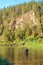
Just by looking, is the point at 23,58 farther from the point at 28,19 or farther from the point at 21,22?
the point at 28,19

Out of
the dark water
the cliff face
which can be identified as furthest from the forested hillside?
the dark water

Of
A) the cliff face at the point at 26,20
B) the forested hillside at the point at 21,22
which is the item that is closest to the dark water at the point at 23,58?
the forested hillside at the point at 21,22

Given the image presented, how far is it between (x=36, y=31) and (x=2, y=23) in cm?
4419

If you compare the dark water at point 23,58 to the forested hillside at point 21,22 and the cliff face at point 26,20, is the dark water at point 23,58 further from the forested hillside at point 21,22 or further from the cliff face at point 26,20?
the cliff face at point 26,20

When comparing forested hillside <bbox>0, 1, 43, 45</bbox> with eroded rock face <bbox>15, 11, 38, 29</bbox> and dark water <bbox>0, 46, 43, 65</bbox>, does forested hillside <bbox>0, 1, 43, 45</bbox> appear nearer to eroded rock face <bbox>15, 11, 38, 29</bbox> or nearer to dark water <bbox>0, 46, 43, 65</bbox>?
eroded rock face <bbox>15, 11, 38, 29</bbox>

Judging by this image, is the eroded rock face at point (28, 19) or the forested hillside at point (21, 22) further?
Answer: the eroded rock face at point (28, 19)

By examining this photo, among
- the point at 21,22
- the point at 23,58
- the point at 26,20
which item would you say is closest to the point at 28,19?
the point at 26,20

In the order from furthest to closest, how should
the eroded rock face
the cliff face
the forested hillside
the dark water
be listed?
the cliff face → the eroded rock face → the forested hillside → the dark water

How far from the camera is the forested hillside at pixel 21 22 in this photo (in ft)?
422

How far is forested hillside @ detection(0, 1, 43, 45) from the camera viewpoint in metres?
129

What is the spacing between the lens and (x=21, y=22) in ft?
514

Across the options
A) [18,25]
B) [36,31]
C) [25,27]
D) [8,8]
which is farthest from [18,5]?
[36,31]

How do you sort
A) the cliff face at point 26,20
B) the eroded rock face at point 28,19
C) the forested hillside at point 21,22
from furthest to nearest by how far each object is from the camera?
the cliff face at point 26,20 → the eroded rock face at point 28,19 → the forested hillside at point 21,22

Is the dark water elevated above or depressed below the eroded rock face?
below
